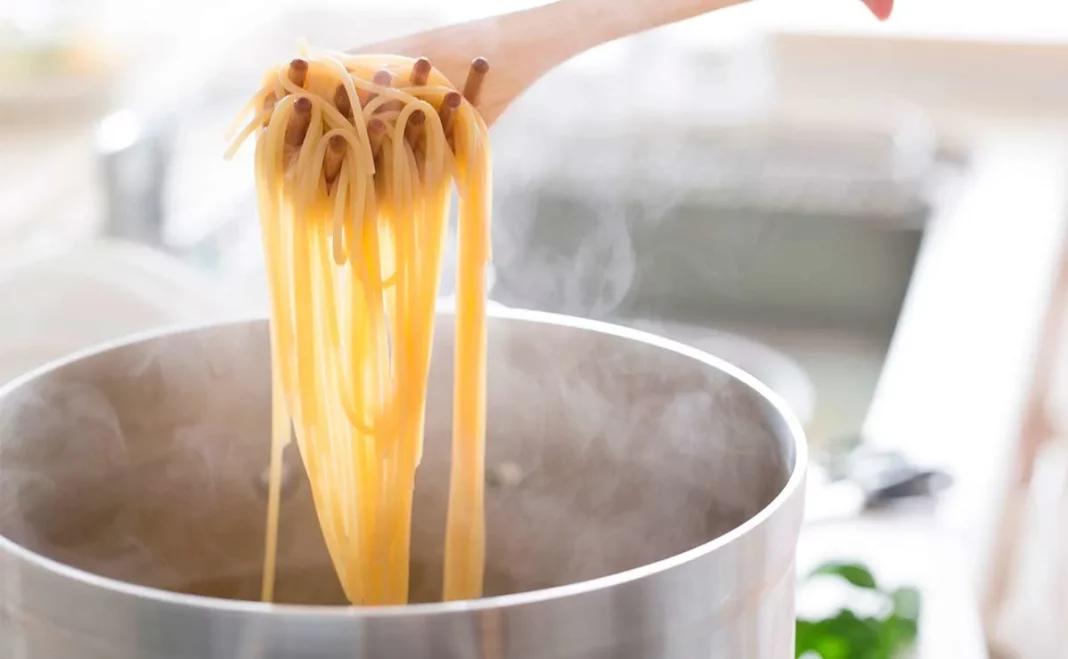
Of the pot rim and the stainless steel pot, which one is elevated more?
the pot rim

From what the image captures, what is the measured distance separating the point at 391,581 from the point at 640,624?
36cm

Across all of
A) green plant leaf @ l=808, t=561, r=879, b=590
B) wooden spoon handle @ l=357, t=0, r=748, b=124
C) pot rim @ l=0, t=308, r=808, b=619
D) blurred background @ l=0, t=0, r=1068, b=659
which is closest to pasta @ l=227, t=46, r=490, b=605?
wooden spoon handle @ l=357, t=0, r=748, b=124

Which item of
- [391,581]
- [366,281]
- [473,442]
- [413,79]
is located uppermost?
Result: [413,79]

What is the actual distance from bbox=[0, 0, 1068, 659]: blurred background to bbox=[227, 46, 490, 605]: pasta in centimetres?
55

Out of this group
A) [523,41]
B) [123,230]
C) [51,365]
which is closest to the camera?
[51,365]

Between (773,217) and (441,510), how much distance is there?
165 centimetres

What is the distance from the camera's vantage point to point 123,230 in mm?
1908

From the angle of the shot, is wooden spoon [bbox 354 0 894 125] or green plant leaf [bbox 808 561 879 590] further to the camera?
green plant leaf [bbox 808 561 879 590]

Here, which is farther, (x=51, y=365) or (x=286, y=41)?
(x=286, y=41)

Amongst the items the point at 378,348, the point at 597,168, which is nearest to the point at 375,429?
the point at 378,348

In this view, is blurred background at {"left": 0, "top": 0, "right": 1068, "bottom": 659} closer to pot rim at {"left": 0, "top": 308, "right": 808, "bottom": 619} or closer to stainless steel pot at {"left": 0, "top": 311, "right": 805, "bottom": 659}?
stainless steel pot at {"left": 0, "top": 311, "right": 805, "bottom": 659}

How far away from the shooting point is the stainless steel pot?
498mm

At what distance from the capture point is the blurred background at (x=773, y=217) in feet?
4.66

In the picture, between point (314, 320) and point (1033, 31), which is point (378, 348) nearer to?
point (314, 320)
